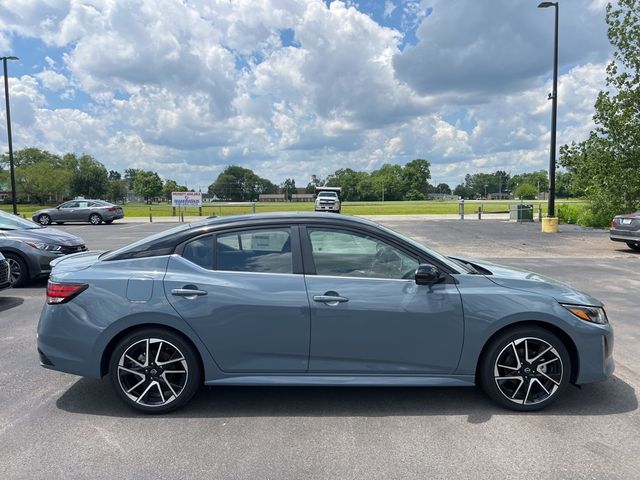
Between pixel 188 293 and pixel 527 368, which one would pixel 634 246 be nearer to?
pixel 527 368

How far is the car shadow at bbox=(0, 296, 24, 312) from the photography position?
718cm

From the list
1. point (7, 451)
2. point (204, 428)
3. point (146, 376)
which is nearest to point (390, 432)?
point (204, 428)

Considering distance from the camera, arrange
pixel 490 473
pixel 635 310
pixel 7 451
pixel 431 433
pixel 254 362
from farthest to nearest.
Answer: pixel 635 310, pixel 254 362, pixel 431 433, pixel 7 451, pixel 490 473

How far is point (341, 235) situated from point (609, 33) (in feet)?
73.0

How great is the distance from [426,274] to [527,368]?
3.59 feet

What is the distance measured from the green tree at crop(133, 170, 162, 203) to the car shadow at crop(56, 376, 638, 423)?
13959 cm

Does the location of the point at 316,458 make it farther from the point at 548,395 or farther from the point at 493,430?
the point at 548,395

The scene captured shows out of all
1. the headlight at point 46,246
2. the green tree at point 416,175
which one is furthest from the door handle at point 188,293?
the green tree at point 416,175

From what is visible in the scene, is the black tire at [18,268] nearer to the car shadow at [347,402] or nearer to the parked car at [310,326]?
the car shadow at [347,402]

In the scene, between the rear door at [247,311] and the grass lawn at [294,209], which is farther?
the grass lawn at [294,209]

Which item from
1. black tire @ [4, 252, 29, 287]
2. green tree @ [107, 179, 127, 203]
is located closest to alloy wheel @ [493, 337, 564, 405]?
black tire @ [4, 252, 29, 287]

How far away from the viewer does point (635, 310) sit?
22.6 feet

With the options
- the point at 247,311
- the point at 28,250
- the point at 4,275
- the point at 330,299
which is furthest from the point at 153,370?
the point at 28,250

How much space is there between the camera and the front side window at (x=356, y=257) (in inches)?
145
